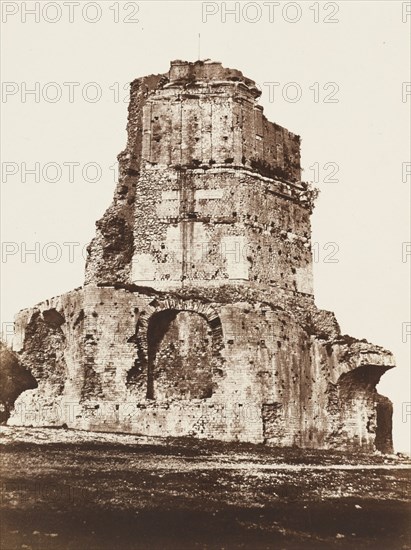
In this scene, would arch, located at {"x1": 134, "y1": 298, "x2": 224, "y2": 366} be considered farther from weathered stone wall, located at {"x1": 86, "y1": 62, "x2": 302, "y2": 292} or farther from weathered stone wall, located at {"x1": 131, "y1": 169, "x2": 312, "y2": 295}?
weathered stone wall, located at {"x1": 86, "y1": 62, "x2": 302, "y2": 292}

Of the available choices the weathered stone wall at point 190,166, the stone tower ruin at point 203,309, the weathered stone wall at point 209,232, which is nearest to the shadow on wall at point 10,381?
the stone tower ruin at point 203,309

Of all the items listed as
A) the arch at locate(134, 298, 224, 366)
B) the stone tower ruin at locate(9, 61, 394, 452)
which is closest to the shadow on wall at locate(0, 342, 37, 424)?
the stone tower ruin at locate(9, 61, 394, 452)

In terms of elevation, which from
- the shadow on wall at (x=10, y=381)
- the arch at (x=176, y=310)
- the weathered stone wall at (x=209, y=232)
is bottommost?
the shadow on wall at (x=10, y=381)

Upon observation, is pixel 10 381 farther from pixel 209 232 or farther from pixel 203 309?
pixel 209 232

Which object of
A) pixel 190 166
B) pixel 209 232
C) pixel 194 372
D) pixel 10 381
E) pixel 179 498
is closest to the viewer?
pixel 179 498

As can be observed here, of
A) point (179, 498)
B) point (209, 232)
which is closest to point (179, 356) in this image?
point (209, 232)

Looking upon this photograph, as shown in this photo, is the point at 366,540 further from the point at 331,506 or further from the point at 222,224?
the point at 222,224

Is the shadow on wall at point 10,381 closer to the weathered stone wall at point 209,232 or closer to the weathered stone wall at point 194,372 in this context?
the weathered stone wall at point 194,372

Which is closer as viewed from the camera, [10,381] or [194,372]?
[194,372]
